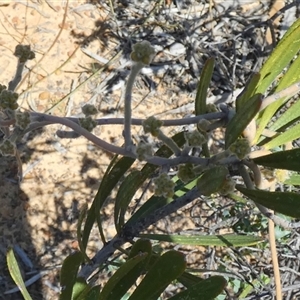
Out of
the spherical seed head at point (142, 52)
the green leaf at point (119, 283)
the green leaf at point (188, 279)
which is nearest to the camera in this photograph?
the spherical seed head at point (142, 52)

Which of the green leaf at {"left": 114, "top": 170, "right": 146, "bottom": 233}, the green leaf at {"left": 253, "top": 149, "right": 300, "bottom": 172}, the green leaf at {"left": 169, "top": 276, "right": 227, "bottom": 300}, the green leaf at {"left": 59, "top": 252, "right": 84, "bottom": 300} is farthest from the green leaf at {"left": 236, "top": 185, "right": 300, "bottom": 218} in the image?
the green leaf at {"left": 59, "top": 252, "right": 84, "bottom": 300}

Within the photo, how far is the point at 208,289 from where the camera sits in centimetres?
96

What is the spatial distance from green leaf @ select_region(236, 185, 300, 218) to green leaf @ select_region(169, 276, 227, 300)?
0.16 m

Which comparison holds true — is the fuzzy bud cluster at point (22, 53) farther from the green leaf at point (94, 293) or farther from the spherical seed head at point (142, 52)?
the green leaf at point (94, 293)

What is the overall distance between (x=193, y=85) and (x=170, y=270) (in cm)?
155

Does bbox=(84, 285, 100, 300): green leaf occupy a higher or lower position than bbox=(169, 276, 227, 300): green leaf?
lower

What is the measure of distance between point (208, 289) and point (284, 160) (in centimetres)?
28

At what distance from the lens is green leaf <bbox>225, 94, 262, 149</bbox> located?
85 centimetres

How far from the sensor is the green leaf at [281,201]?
0.86 m

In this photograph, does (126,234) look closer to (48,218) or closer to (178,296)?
(178,296)

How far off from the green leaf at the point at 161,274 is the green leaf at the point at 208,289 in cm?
6

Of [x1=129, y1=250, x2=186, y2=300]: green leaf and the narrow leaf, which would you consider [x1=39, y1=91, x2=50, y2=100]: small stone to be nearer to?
the narrow leaf

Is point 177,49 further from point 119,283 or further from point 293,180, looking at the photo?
point 119,283

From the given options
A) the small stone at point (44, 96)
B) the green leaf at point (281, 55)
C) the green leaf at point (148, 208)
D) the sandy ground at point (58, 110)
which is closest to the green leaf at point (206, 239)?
the green leaf at point (148, 208)
